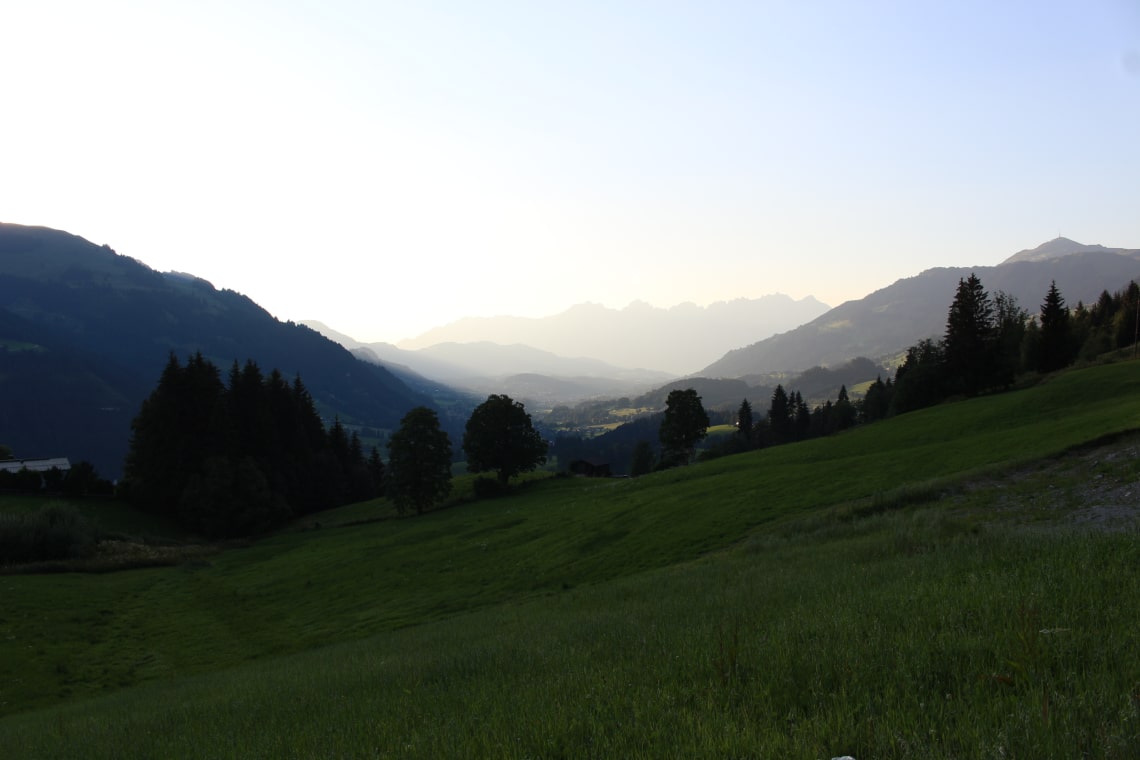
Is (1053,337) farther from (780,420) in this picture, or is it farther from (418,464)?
(418,464)

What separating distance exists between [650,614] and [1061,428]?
3324 cm

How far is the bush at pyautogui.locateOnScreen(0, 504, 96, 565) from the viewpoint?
48.3 m

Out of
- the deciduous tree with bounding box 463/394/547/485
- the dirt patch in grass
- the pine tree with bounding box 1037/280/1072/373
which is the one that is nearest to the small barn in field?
the deciduous tree with bounding box 463/394/547/485

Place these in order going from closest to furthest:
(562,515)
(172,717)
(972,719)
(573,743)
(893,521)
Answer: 1. (972,719)
2. (573,743)
3. (172,717)
4. (893,521)
5. (562,515)

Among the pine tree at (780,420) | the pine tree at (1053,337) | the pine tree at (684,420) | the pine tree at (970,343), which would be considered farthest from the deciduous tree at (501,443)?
the pine tree at (1053,337)

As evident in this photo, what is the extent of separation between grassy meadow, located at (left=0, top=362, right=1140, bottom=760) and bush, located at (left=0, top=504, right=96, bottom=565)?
1568 centimetres

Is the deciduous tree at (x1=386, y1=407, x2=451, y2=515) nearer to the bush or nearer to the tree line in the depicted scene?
the bush

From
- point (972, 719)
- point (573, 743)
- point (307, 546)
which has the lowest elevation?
point (307, 546)

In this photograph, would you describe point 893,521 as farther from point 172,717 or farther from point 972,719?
point 172,717

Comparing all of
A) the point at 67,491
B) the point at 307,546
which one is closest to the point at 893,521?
the point at 307,546

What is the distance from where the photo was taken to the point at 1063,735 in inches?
150

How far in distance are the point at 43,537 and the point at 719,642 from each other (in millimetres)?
64514

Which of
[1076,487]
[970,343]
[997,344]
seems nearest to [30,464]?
[1076,487]

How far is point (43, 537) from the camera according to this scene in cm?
4966
